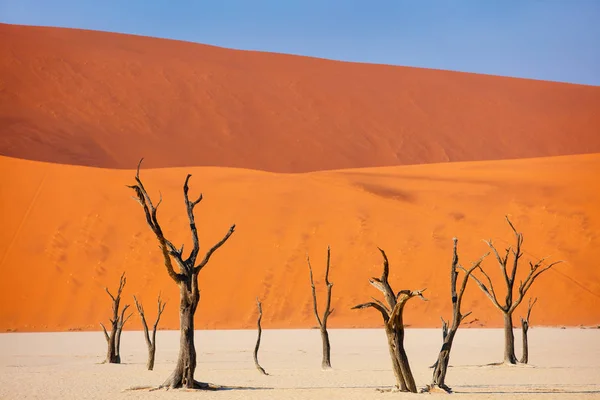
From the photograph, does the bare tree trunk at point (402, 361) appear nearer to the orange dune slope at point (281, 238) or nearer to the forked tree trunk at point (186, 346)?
the forked tree trunk at point (186, 346)

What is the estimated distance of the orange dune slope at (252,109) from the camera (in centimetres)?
6912

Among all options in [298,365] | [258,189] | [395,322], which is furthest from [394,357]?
[258,189]

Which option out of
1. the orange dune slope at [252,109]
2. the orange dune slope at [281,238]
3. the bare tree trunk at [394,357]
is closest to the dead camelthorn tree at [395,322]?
the bare tree trunk at [394,357]

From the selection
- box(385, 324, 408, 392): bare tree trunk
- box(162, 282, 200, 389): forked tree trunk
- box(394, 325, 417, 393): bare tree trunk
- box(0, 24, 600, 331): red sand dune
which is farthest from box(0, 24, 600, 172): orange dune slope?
box(394, 325, 417, 393): bare tree trunk

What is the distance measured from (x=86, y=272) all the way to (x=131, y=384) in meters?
23.1

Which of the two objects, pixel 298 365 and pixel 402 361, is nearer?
pixel 402 361

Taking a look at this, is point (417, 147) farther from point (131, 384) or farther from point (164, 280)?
point (131, 384)

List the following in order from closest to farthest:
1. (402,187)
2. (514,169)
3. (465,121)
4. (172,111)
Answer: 1. (402,187)
2. (514,169)
3. (172,111)
4. (465,121)

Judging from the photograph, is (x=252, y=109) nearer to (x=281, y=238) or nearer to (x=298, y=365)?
A: (x=281, y=238)

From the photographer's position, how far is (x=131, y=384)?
59.4ft

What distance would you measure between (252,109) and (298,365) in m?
56.6

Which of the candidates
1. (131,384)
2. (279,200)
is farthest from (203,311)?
(131,384)

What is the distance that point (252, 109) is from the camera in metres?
79.4

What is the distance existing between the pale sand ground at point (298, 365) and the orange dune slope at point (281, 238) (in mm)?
2583
